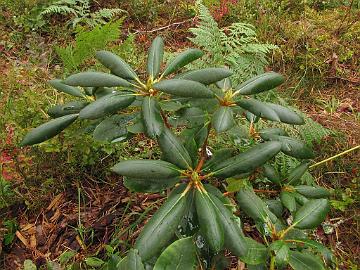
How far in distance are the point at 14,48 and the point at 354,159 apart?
282 cm

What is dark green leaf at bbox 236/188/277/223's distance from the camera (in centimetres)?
144

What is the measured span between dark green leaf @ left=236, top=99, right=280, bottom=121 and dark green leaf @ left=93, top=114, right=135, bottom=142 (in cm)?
43

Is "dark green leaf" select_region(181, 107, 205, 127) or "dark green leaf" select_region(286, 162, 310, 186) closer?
"dark green leaf" select_region(181, 107, 205, 127)

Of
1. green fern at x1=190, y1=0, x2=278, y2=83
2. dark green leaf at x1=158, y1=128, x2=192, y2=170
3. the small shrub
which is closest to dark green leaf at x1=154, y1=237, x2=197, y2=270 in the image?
the small shrub

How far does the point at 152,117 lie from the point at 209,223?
376mm

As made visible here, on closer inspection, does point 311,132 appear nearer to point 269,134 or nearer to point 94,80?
point 269,134

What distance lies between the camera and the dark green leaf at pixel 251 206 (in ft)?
4.71

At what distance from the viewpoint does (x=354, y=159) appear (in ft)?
8.18

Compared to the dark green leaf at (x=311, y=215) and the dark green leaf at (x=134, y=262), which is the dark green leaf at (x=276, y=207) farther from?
the dark green leaf at (x=134, y=262)

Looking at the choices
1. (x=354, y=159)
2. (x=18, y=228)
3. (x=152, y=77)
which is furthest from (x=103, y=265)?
(x=354, y=159)

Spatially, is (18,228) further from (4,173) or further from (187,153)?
(187,153)

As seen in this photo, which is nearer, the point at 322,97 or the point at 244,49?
the point at 244,49

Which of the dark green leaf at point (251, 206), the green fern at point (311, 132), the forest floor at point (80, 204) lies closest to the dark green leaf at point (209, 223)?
the dark green leaf at point (251, 206)

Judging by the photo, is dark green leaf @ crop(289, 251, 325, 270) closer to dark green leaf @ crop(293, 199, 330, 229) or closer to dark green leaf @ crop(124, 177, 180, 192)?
dark green leaf @ crop(293, 199, 330, 229)
